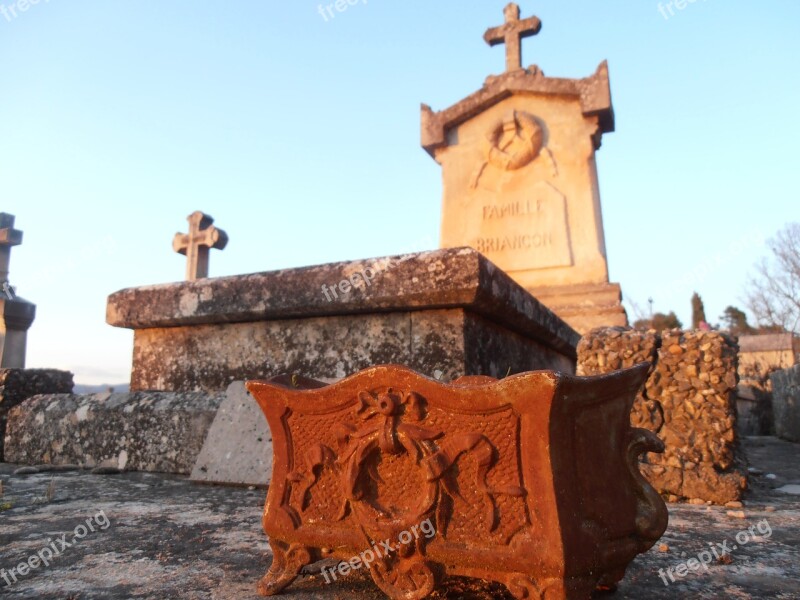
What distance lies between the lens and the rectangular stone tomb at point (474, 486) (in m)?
1.04

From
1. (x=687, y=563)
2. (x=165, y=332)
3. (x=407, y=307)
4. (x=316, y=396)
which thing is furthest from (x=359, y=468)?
(x=165, y=332)

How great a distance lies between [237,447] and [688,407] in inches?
77.7

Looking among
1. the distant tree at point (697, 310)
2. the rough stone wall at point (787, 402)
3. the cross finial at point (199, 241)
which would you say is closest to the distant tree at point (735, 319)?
the distant tree at point (697, 310)

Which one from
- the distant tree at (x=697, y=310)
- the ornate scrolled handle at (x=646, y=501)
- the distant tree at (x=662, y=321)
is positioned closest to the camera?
the ornate scrolled handle at (x=646, y=501)

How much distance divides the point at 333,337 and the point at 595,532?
1.80m

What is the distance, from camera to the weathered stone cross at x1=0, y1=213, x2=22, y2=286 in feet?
27.2

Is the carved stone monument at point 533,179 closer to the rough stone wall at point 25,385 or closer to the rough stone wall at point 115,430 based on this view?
the rough stone wall at point 115,430

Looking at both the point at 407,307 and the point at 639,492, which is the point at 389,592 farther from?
the point at 407,307

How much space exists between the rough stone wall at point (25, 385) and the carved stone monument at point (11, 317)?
209 inches

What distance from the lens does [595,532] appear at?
1081 mm

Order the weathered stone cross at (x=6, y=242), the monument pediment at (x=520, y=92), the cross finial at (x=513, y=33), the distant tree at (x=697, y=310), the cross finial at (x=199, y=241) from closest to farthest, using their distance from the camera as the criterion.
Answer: the cross finial at (x=199, y=241) → the monument pediment at (x=520, y=92) → the cross finial at (x=513, y=33) → the weathered stone cross at (x=6, y=242) → the distant tree at (x=697, y=310)

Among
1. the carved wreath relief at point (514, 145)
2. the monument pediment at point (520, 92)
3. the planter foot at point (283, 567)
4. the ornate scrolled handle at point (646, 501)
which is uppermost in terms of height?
the monument pediment at point (520, 92)

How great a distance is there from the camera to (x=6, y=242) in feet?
27.2

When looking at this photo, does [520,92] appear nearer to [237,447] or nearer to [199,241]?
[199,241]
